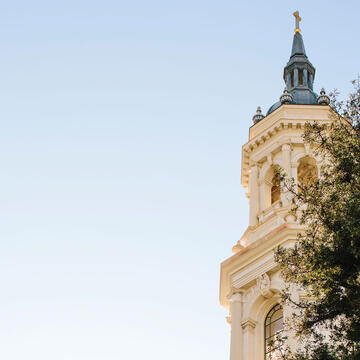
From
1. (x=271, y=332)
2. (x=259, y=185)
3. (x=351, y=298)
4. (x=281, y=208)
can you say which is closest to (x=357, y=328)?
(x=351, y=298)

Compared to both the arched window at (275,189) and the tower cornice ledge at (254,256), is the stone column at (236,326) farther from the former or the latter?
the arched window at (275,189)

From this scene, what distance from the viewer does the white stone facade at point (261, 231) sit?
28.6m

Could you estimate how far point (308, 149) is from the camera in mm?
33750

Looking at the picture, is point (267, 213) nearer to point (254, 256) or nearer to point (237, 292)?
point (254, 256)

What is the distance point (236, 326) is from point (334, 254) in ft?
43.5

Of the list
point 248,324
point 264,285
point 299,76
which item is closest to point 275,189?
point 264,285

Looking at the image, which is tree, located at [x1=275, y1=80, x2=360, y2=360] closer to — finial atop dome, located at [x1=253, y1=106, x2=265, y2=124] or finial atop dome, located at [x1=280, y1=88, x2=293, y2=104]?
finial atop dome, located at [x1=280, y1=88, x2=293, y2=104]

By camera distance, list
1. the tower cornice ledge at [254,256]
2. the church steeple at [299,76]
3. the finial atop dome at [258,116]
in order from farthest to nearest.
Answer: the church steeple at [299,76] < the finial atop dome at [258,116] < the tower cornice ledge at [254,256]

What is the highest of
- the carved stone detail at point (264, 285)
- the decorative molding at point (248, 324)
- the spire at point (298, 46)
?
the spire at point (298, 46)

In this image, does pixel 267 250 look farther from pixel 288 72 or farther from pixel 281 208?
pixel 288 72

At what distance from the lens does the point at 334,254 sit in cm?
1605

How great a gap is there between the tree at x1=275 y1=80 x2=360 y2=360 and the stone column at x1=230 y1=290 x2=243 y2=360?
33.5 ft

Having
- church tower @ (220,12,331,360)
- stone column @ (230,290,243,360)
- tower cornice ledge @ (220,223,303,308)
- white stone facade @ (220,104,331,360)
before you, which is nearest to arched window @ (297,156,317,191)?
church tower @ (220,12,331,360)

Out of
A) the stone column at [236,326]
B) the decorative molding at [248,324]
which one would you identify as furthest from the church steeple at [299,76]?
the decorative molding at [248,324]
